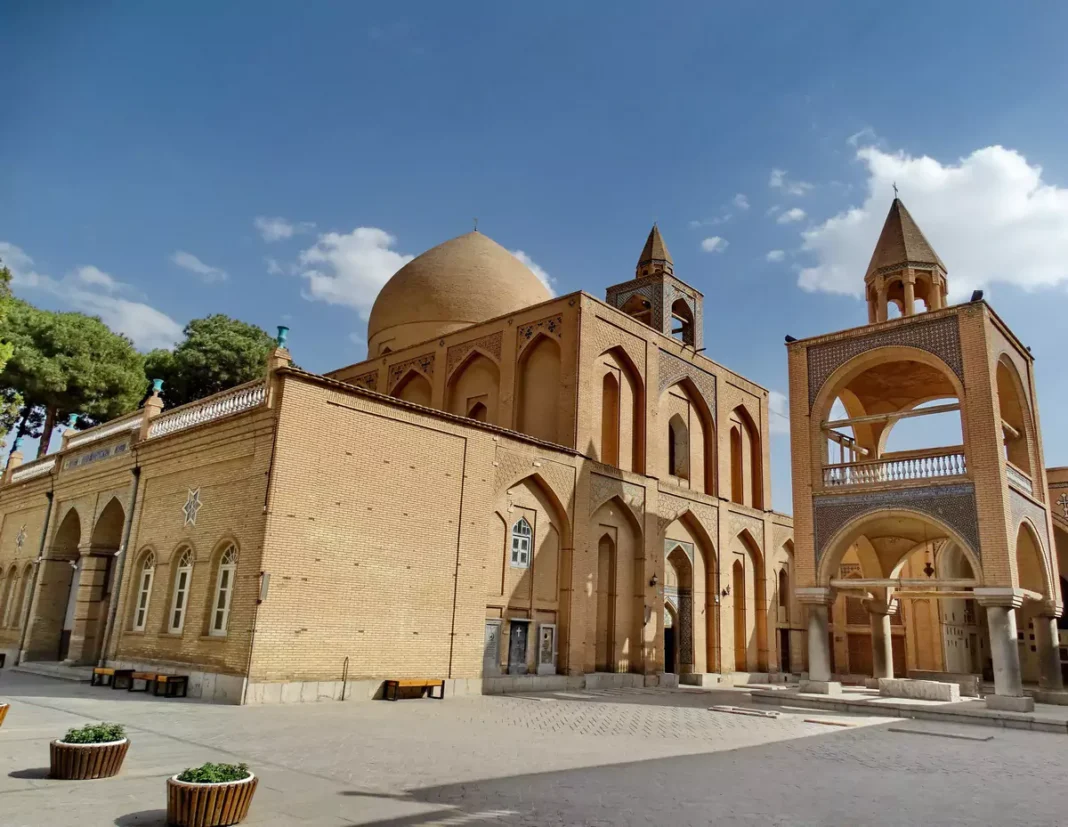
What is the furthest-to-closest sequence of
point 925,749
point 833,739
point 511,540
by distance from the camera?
point 511,540
point 833,739
point 925,749

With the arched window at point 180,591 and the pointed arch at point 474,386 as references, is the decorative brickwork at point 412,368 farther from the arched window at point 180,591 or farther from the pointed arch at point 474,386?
the arched window at point 180,591

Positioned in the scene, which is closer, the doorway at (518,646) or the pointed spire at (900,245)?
the doorway at (518,646)

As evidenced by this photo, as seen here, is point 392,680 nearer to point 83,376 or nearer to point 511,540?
point 511,540

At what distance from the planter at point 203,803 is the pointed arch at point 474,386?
58.7 feet

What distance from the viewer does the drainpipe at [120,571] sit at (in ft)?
56.4

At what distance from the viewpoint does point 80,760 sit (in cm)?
639

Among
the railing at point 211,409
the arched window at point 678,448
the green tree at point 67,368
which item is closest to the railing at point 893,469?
the arched window at point 678,448

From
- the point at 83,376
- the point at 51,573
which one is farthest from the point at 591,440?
the point at 83,376

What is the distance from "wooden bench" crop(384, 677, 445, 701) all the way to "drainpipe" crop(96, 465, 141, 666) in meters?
6.71

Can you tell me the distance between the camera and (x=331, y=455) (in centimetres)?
1472

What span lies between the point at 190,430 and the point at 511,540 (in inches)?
287

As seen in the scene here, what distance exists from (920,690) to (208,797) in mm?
16332

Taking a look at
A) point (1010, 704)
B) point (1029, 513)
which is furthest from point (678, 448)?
point (1010, 704)

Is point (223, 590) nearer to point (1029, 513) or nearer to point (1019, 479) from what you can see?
point (1019, 479)
